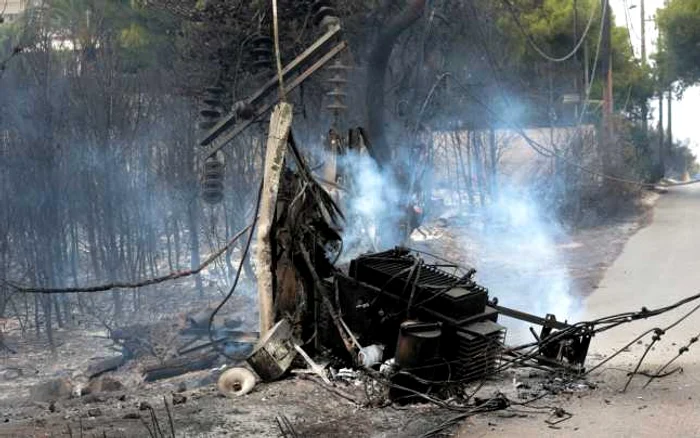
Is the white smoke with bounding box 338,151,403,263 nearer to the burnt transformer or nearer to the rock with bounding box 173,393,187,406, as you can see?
the burnt transformer

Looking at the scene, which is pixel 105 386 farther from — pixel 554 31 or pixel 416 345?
pixel 554 31

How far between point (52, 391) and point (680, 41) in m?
31.5

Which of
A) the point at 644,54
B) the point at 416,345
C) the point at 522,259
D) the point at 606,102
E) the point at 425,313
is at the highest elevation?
the point at 644,54

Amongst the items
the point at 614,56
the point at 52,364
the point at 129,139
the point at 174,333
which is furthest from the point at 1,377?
A: the point at 614,56

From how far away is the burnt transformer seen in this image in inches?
289

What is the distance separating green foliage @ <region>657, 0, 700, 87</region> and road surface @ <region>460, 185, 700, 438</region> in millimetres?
17182

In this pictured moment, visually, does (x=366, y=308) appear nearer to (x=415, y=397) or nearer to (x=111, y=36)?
(x=415, y=397)

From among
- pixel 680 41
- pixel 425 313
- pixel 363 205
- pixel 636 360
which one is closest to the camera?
pixel 425 313

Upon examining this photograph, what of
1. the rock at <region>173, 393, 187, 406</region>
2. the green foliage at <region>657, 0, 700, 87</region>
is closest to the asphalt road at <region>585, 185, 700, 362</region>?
the rock at <region>173, 393, 187, 406</region>

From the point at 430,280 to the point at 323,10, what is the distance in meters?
7.10

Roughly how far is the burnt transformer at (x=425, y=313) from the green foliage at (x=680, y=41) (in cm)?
2905

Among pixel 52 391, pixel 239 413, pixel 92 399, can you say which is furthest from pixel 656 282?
pixel 52 391

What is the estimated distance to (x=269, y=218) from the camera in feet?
27.5

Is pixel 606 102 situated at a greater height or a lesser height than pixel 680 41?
lesser
